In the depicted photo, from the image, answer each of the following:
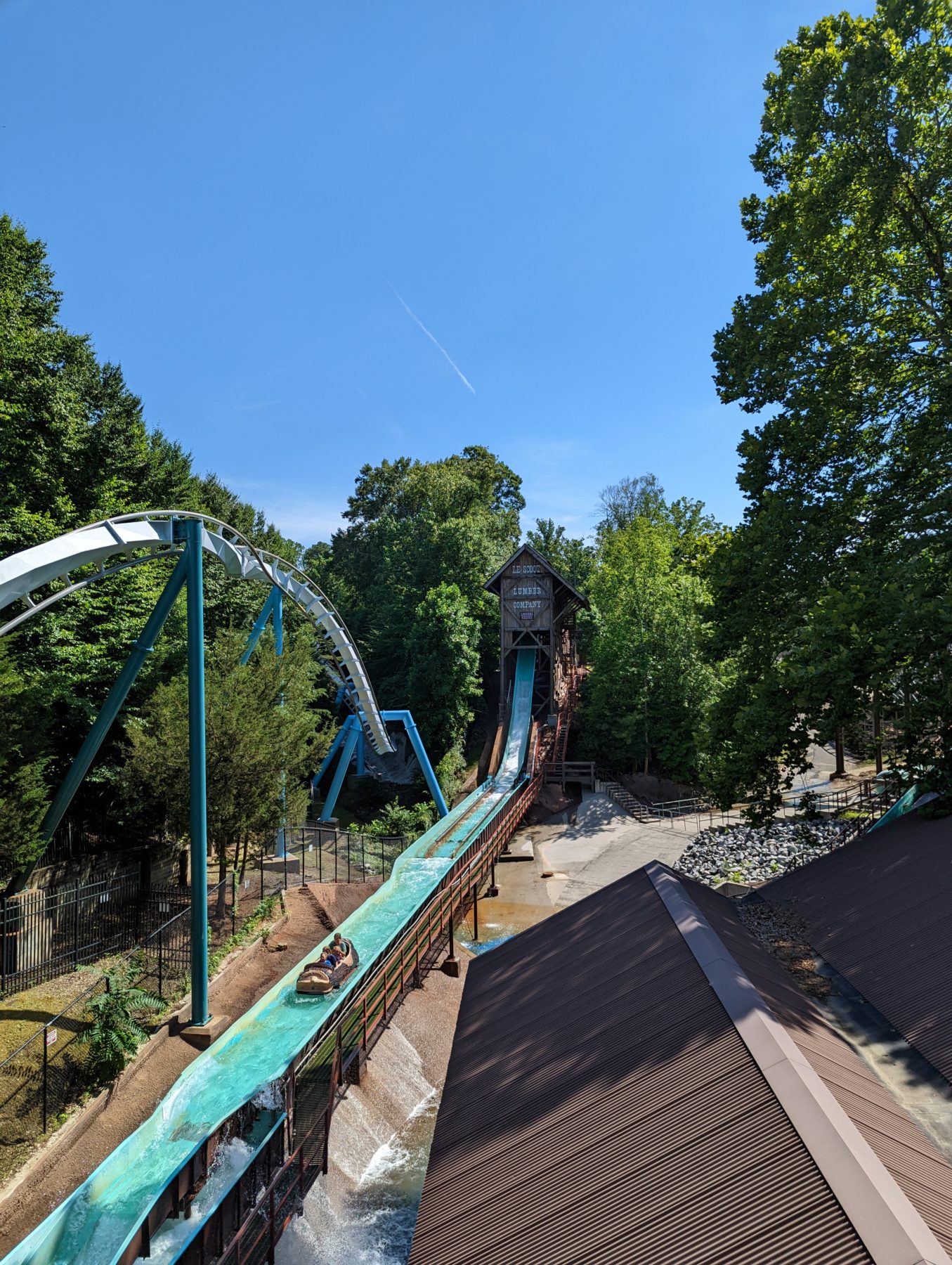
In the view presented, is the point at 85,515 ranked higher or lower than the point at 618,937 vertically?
higher

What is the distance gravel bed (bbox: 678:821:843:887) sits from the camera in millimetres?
22062

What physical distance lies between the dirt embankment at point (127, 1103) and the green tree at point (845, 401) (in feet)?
33.2

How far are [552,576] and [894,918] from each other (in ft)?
103

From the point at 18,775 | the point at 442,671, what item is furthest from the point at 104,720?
the point at 442,671

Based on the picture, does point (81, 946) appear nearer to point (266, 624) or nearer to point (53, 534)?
point (53, 534)

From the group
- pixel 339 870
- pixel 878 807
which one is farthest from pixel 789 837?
pixel 339 870

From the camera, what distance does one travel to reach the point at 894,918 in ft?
31.0

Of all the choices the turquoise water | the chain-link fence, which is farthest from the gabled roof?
the turquoise water

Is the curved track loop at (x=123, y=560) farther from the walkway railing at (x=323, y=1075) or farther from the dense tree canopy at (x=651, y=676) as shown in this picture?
the dense tree canopy at (x=651, y=676)

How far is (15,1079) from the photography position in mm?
10312

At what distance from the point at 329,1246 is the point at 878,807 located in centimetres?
1954

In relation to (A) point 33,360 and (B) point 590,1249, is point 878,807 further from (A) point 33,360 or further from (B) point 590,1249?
(A) point 33,360

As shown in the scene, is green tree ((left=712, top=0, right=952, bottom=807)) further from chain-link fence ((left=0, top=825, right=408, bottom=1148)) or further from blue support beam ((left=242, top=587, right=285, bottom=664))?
blue support beam ((left=242, top=587, right=285, bottom=664))

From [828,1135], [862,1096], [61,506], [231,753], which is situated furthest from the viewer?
[61,506]
